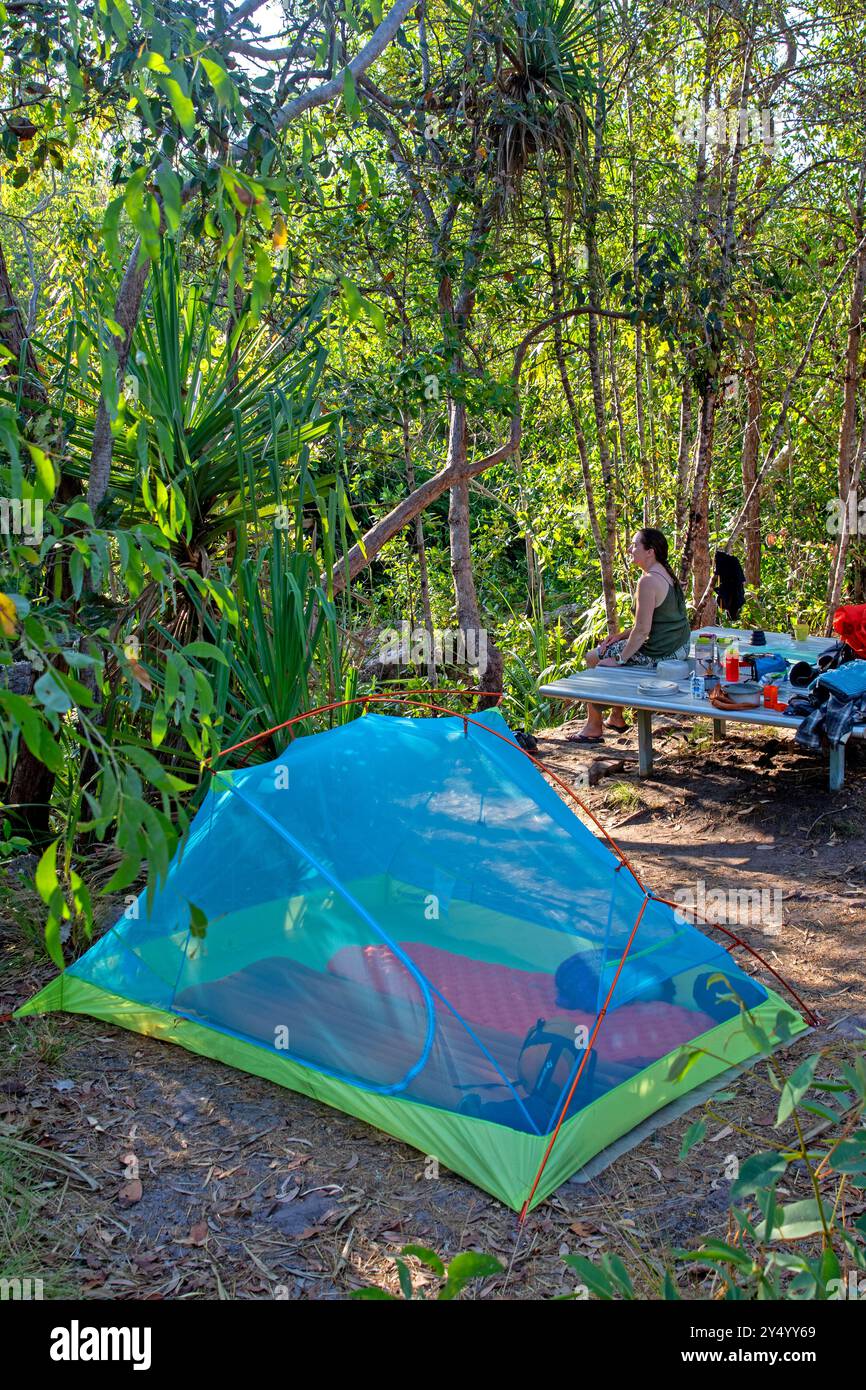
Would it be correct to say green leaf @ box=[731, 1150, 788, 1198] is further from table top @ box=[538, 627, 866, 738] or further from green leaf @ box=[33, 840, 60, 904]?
table top @ box=[538, 627, 866, 738]

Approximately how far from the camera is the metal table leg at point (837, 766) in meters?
4.67

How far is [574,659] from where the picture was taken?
7.79 meters

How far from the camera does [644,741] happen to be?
5.50 metres

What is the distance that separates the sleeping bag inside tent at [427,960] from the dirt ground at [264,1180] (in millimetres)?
81

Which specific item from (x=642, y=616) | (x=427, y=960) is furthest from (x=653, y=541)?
(x=427, y=960)

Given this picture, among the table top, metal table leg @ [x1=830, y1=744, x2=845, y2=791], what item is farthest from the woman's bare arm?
metal table leg @ [x1=830, y1=744, x2=845, y2=791]

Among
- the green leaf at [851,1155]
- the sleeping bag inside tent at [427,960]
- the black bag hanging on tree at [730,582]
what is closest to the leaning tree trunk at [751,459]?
the black bag hanging on tree at [730,582]

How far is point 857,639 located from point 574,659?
110 inches

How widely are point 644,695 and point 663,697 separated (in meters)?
0.09

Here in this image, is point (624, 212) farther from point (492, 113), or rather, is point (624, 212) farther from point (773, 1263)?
point (773, 1263)

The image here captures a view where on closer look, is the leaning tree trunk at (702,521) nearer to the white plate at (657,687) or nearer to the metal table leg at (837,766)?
the white plate at (657,687)

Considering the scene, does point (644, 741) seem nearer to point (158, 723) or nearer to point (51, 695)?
point (158, 723)
